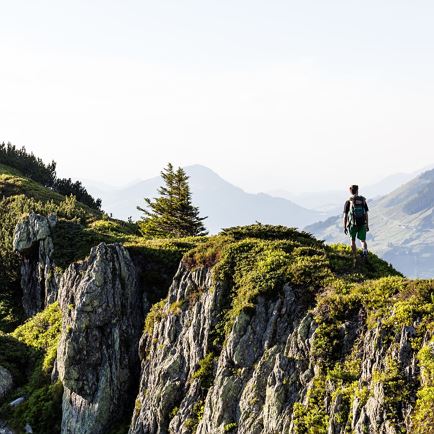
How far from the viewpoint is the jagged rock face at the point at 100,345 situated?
91.8 feet

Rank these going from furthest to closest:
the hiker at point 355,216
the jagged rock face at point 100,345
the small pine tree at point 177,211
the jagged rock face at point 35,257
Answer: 1. the small pine tree at point 177,211
2. the jagged rock face at point 35,257
3. the jagged rock face at point 100,345
4. the hiker at point 355,216

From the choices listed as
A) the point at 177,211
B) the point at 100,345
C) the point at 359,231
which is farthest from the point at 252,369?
the point at 177,211

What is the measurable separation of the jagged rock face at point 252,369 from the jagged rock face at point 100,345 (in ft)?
5.90

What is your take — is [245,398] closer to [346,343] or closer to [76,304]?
[346,343]

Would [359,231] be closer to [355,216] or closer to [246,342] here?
[355,216]

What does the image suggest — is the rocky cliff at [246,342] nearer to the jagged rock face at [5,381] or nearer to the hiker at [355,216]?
the hiker at [355,216]

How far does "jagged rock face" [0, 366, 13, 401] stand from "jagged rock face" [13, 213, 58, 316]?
8.17 m

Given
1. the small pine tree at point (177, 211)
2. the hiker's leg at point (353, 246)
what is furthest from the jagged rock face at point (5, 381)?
the small pine tree at point (177, 211)

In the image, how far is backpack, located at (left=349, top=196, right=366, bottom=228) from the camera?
2552 centimetres

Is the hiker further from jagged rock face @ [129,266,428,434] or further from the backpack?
jagged rock face @ [129,266,428,434]

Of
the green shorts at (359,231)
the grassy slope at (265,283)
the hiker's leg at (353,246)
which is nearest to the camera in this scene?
the grassy slope at (265,283)

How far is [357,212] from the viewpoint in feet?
83.7

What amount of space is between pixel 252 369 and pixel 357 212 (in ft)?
30.9

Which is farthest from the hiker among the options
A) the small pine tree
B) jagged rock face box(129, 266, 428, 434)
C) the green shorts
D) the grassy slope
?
the small pine tree
